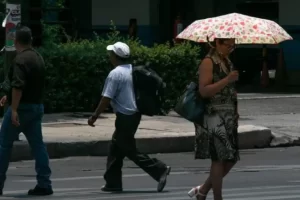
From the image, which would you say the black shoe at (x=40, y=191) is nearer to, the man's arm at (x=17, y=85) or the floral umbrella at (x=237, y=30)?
the man's arm at (x=17, y=85)

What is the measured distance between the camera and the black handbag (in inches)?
373

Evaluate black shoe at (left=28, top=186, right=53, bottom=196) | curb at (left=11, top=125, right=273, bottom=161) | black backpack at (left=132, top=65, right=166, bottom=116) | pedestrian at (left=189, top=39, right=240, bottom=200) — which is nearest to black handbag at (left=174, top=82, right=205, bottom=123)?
pedestrian at (left=189, top=39, right=240, bottom=200)

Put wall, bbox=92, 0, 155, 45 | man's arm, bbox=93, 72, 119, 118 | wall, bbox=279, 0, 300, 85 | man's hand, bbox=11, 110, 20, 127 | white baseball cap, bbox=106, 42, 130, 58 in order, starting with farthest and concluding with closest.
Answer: wall, bbox=92, 0, 155, 45, wall, bbox=279, 0, 300, 85, white baseball cap, bbox=106, 42, 130, 58, man's arm, bbox=93, 72, 119, 118, man's hand, bbox=11, 110, 20, 127

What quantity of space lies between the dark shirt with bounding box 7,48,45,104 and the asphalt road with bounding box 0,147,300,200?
1.04 meters

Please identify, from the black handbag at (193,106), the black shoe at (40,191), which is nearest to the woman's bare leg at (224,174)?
the black handbag at (193,106)

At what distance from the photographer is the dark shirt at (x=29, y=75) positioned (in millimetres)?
10891

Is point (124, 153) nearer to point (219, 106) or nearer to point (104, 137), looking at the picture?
point (219, 106)

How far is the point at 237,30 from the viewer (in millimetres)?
9680

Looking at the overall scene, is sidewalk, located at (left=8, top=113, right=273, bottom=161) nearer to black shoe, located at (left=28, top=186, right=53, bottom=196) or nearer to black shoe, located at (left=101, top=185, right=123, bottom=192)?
black shoe, located at (left=101, top=185, right=123, bottom=192)

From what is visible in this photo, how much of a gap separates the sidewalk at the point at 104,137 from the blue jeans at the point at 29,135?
370 centimetres

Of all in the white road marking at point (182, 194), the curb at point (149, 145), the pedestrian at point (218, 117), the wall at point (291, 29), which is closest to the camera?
the pedestrian at point (218, 117)

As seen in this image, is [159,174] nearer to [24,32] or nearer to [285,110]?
[24,32]

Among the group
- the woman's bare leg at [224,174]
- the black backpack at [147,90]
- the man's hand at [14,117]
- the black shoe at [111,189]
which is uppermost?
the black backpack at [147,90]

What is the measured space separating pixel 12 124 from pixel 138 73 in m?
1.48
